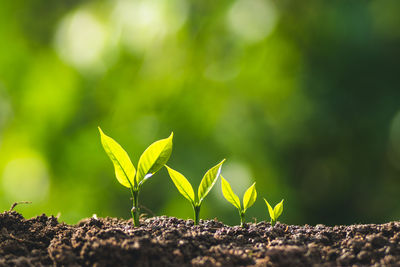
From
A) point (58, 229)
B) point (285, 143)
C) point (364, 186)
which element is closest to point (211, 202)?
point (285, 143)

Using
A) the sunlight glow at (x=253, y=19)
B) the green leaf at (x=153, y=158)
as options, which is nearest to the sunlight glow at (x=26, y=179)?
the sunlight glow at (x=253, y=19)

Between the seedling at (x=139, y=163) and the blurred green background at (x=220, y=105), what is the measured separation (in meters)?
1.84

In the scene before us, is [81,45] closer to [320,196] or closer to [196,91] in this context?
[196,91]

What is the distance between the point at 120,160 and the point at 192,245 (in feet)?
0.84

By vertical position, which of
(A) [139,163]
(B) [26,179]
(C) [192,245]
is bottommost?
(C) [192,245]

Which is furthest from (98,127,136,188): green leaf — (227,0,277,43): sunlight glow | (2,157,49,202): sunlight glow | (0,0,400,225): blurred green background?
(2,157,49,202): sunlight glow

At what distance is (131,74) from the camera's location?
2.97 metres

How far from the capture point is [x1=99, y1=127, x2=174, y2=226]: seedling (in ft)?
3.02

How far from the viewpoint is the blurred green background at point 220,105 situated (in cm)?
280

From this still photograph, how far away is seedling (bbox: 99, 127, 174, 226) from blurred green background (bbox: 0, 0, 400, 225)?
184 centimetres

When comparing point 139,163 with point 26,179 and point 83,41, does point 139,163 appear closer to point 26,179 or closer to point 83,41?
point 83,41

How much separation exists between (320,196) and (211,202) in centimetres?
76

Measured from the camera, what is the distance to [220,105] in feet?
9.73

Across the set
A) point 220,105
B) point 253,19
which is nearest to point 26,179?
point 220,105
